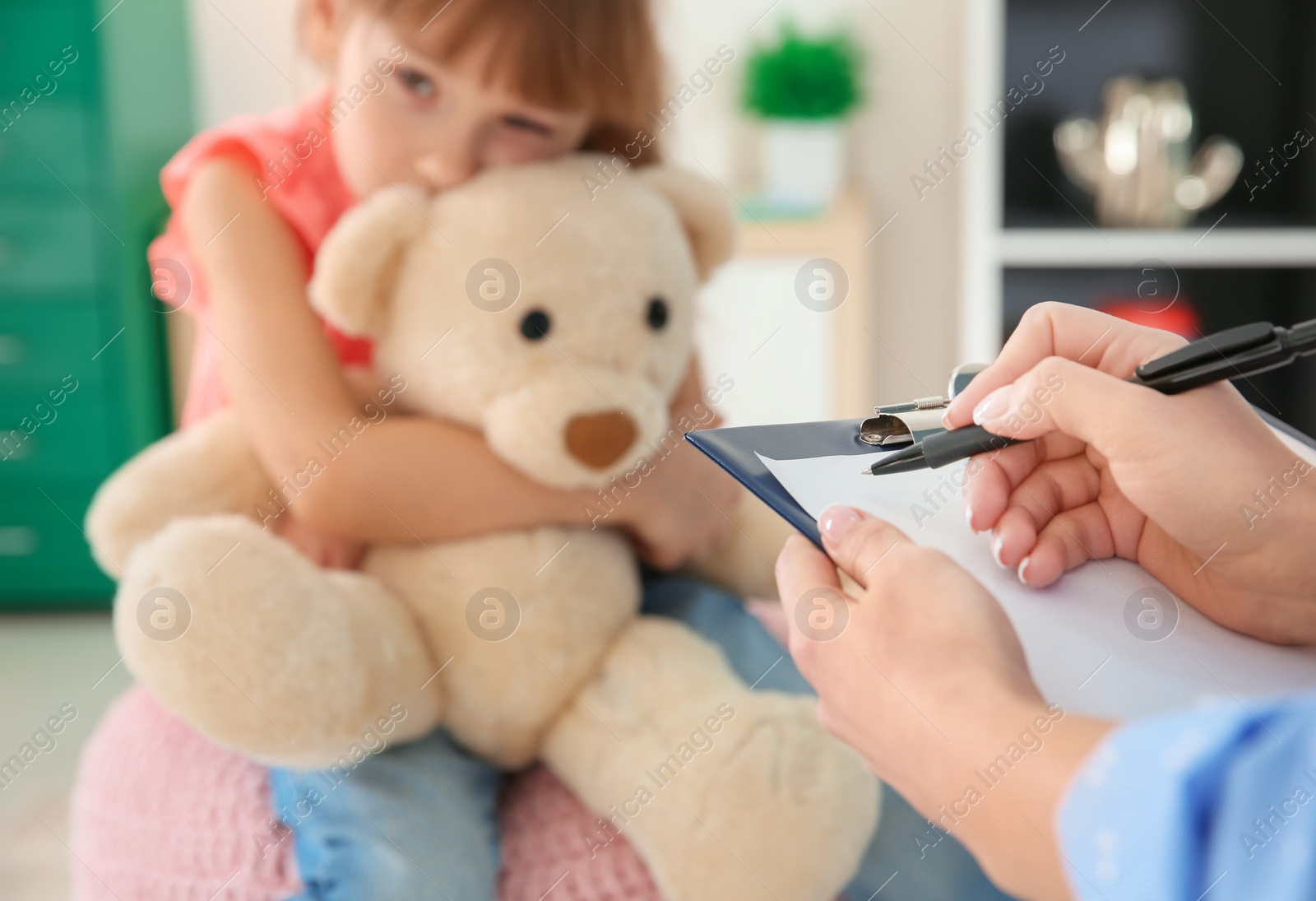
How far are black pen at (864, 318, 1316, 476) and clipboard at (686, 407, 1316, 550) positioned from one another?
0.03 metres

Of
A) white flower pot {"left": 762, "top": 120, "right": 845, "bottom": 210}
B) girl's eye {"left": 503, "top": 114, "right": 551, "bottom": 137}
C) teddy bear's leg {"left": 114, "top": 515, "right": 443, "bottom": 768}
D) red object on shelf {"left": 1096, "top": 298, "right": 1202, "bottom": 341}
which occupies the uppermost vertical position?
girl's eye {"left": 503, "top": 114, "right": 551, "bottom": 137}

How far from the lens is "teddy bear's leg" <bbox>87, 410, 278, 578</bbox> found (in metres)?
0.85

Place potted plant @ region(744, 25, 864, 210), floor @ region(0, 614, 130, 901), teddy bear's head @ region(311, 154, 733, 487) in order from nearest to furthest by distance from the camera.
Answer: teddy bear's head @ region(311, 154, 733, 487)
floor @ region(0, 614, 130, 901)
potted plant @ region(744, 25, 864, 210)

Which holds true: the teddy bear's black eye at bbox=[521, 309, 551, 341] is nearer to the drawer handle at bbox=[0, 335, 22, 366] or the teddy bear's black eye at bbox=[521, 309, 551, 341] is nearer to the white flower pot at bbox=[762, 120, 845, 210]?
the white flower pot at bbox=[762, 120, 845, 210]

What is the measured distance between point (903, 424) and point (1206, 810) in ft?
0.94

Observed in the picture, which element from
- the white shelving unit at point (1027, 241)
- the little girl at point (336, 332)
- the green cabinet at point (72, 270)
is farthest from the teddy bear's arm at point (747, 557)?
the green cabinet at point (72, 270)

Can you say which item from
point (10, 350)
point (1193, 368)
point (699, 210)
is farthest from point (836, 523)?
point (10, 350)

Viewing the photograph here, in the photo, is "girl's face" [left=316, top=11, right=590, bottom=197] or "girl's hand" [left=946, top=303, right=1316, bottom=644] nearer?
"girl's hand" [left=946, top=303, right=1316, bottom=644]

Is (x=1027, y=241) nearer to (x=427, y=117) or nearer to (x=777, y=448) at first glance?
(x=427, y=117)

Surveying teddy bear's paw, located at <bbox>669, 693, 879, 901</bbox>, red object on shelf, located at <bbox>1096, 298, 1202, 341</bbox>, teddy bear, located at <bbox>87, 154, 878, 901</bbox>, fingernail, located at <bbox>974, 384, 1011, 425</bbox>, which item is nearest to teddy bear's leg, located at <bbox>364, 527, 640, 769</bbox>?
teddy bear, located at <bbox>87, 154, 878, 901</bbox>

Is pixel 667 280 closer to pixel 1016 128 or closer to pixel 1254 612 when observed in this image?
pixel 1254 612

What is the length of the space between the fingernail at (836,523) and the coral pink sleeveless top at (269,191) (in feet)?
2.03

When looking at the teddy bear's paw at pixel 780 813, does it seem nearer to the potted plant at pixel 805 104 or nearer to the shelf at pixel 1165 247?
the shelf at pixel 1165 247

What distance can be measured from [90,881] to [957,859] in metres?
0.62
